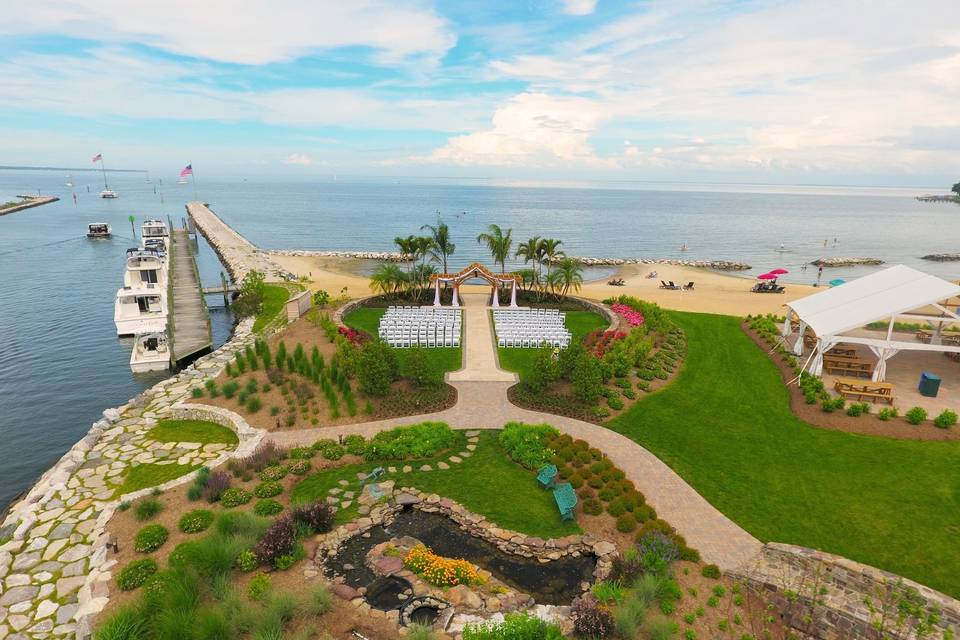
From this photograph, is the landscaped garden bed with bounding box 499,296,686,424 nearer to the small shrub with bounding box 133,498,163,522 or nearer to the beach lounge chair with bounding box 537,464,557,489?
the beach lounge chair with bounding box 537,464,557,489

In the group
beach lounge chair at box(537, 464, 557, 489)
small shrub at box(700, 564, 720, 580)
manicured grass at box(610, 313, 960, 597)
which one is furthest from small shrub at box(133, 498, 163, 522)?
manicured grass at box(610, 313, 960, 597)

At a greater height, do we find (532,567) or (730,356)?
A: (730,356)

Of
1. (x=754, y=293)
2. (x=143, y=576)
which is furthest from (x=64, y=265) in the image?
(x=754, y=293)

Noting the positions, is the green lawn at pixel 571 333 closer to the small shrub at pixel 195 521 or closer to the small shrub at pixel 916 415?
the small shrub at pixel 195 521

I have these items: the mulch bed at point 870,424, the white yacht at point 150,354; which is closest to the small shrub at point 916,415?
the mulch bed at point 870,424

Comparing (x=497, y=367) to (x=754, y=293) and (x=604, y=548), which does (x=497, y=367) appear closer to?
(x=604, y=548)

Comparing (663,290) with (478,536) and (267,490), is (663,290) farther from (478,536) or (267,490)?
(267,490)
